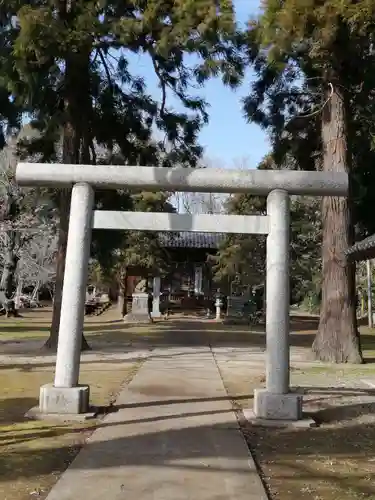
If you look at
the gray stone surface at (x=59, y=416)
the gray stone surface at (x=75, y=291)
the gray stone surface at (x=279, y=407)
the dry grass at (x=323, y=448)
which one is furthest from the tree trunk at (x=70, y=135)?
the gray stone surface at (x=279, y=407)

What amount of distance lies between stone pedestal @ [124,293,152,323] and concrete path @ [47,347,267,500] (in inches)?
633

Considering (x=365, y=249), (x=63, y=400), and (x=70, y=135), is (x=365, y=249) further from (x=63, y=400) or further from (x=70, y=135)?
(x=70, y=135)

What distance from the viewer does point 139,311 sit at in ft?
81.5

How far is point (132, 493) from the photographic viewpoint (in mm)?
3932

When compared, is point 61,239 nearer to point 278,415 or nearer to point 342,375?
point 342,375

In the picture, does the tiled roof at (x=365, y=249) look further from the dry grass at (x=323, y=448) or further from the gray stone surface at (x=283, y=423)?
the gray stone surface at (x=283, y=423)

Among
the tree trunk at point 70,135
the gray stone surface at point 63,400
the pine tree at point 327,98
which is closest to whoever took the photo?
the gray stone surface at point 63,400

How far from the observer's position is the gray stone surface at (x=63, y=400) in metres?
6.53

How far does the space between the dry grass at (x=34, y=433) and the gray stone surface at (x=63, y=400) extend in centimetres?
30

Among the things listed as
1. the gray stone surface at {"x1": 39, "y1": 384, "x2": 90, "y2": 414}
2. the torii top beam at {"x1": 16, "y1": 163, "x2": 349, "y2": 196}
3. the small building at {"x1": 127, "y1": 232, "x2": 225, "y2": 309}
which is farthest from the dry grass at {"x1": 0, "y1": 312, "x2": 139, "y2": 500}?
the small building at {"x1": 127, "y1": 232, "x2": 225, "y2": 309}

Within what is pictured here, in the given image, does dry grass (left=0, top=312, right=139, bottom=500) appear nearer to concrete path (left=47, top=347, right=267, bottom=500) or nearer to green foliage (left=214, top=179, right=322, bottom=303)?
concrete path (left=47, top=347, right=267, bottom=500)

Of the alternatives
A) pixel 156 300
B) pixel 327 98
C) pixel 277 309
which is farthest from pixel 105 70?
pixel 156 300

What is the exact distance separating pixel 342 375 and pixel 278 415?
181 inches

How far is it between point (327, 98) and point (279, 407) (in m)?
8.97
